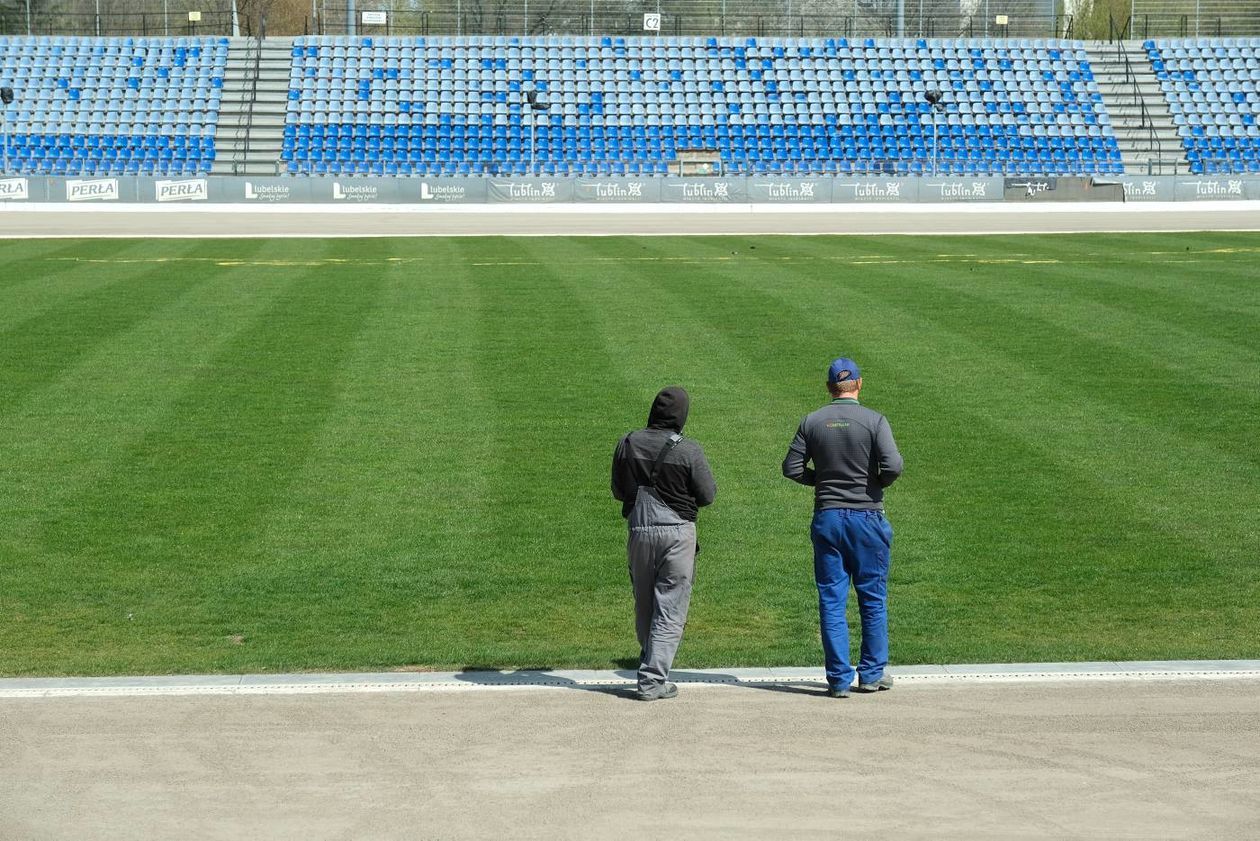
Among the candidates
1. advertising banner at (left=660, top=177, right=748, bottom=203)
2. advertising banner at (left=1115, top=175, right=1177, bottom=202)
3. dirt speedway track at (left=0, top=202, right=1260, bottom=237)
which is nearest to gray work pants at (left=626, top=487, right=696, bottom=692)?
dirt speedway track at (left=0, top=202, right=1260, bottom=237)

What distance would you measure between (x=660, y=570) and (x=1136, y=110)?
2405 inches

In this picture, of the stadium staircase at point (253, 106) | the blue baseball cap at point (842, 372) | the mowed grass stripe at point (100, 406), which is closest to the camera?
the blue baseball cap at point (842, 372)

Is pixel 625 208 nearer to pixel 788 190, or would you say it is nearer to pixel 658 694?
pixel 788 190

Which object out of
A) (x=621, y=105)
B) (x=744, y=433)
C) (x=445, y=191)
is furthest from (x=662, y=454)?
(x=621, y=105)

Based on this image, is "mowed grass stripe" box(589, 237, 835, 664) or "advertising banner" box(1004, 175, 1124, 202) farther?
"advertising banner" box(1004, 175, 1124, 202)

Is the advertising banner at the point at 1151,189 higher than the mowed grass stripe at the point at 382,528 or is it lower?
higher

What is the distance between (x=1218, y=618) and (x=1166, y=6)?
6959 centimetres

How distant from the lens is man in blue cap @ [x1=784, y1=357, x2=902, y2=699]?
8469 mm

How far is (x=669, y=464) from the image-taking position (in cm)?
834

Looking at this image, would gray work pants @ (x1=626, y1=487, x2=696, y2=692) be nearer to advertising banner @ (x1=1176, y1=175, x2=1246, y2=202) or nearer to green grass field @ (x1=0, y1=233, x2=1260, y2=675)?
green grass field @ (x1=0, y1=233, x2=1260, y2=675)

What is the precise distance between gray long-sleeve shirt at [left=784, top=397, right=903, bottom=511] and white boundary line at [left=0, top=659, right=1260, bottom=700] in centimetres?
116

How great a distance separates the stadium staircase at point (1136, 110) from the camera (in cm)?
6103

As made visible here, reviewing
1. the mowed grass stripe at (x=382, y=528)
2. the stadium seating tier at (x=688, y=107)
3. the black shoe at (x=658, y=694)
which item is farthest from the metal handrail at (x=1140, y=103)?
the black shoe at (x=658, y=694)

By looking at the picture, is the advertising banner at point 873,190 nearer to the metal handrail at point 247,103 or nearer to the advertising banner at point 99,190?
the metal handrail at point 247,103
